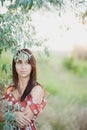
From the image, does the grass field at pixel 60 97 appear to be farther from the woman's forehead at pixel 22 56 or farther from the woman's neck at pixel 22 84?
the woman's forehead at pixel 22 56

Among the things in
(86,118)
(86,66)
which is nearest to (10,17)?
(86,118)

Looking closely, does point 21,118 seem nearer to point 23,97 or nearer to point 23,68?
point 23,97

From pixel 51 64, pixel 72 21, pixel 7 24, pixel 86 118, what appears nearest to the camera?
pixel 7 24

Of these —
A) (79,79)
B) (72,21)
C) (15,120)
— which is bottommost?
(79,79)

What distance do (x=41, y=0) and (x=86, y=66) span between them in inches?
134

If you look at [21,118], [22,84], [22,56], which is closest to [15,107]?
[21,118]

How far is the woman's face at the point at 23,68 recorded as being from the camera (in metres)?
4.52

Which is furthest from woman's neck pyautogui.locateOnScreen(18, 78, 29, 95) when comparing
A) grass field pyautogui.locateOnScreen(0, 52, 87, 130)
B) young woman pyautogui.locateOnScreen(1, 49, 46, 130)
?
grass field pyautogui.locateOnScreen(0, 52, 87, 130)

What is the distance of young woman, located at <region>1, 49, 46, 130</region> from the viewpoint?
4465 mm

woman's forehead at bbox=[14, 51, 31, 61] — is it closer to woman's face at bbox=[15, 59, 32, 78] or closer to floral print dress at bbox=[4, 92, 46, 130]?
woman's face at bbox=[15, 59, 32, 78]

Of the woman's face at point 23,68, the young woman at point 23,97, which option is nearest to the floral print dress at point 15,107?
the young woman at point 23,97

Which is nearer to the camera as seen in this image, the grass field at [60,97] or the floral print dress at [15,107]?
the floral print dress at [15,107]

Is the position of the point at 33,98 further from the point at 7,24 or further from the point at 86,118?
the point at 86,118

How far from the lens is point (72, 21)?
5.37 metres
